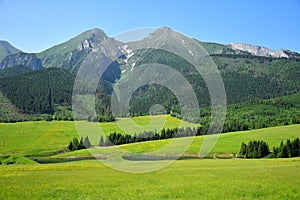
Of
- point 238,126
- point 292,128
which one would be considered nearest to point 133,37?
point 292,128

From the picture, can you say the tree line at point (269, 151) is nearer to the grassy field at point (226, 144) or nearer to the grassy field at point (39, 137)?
the grassy field at point (226, 144)

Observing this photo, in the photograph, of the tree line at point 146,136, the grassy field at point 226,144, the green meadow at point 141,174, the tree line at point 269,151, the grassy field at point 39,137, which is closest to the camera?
the green meadow at point 141,174

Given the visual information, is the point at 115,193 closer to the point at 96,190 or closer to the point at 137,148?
the point at 96,190

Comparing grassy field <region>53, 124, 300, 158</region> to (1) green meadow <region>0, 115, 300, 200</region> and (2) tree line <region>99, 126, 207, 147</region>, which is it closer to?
(1) green meadow <region>0, 115, 300, 200</region>

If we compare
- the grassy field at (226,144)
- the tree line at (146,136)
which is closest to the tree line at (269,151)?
the grassy field at (226,144)

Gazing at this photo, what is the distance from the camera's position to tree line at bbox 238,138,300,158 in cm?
9294

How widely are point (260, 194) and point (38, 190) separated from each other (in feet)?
59.5

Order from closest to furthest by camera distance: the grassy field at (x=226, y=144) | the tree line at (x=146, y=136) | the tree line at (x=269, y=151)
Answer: the tree line at (x=269, y=151), the grassy field at (x=226, y=144), the tree line at (x=146, y=136)

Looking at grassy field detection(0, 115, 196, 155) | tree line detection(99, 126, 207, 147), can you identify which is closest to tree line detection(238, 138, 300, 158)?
grassy field detection(0, 115, 196, 155)

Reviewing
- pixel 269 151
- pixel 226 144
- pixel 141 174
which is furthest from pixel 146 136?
pixel 141 174

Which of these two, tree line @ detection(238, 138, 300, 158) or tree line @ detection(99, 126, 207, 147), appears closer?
tree line @ detection(238, 138, 300, 158)

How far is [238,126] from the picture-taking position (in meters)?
176

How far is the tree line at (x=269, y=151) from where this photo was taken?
92938 millimetres

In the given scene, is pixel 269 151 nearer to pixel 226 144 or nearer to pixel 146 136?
pixel 226 144
